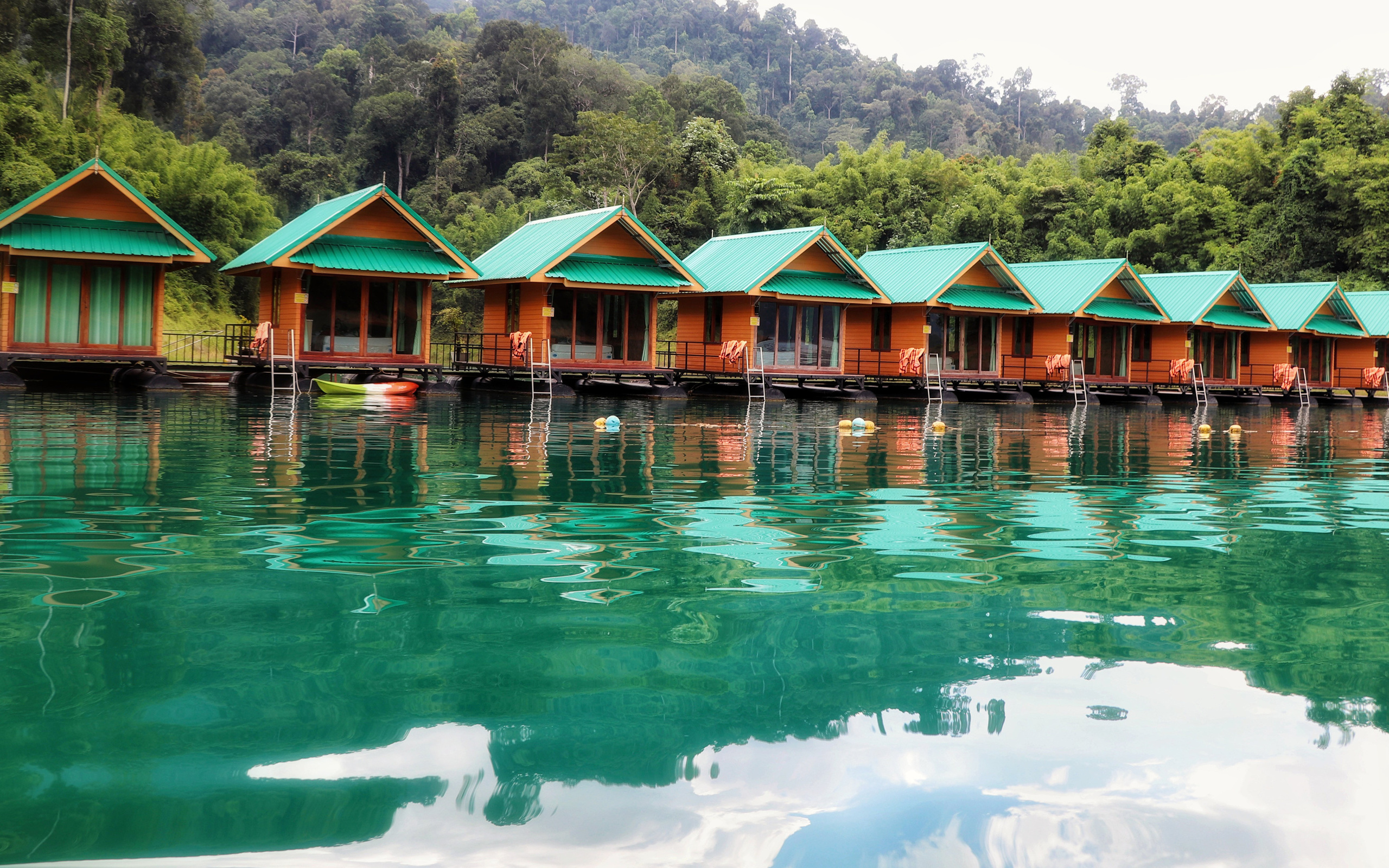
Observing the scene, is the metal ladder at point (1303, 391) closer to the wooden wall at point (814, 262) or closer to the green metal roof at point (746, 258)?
the wooden wall at point (814, 262)

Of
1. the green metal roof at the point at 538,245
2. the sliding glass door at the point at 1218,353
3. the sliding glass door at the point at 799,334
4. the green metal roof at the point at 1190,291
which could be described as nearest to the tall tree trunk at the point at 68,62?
the green metal roof at the point at 538,245

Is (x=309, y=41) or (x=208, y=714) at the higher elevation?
(x=309, y=41)

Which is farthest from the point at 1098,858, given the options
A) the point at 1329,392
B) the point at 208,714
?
the point at 1329,392

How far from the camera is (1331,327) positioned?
47.2 m

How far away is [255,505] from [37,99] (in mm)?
37958

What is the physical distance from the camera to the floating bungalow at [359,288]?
95.8ft

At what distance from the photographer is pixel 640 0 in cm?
15088

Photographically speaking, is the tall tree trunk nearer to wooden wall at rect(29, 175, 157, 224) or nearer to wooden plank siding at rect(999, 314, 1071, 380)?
wooden wall at rect(29, 175, 157, 224)

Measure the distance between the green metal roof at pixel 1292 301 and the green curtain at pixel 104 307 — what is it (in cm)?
3701

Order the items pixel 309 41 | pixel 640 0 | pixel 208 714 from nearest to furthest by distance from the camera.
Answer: pixel 208 714, pixel 309 41, pixel 640 0

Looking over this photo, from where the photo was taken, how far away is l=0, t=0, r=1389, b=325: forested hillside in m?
45.2

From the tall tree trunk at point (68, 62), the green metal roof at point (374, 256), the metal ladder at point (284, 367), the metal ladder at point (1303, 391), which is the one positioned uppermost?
the tall tree trunk at point (68, 62)

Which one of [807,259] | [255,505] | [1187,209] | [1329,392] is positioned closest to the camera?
[255,505]

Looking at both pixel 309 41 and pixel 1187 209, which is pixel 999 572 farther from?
pixel 309 41
